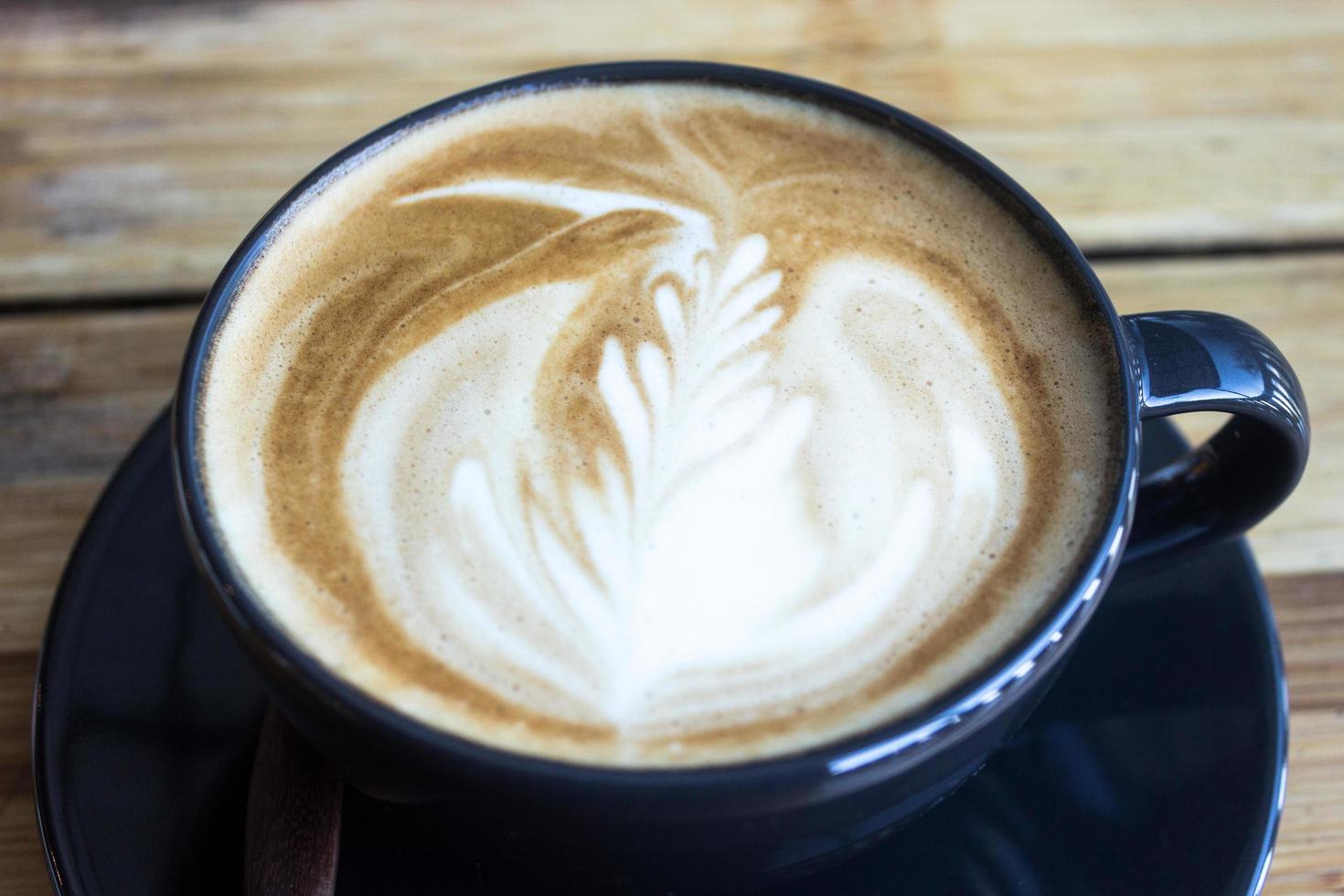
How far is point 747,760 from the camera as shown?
755 mm

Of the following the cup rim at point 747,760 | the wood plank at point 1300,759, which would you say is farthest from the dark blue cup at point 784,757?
the wood plank at point 1300,759

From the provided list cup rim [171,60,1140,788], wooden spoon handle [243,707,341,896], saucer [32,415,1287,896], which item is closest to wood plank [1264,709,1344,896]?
saucer [32,415,1287,896]

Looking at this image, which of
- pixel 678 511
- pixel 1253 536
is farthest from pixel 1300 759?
pixel 678 511

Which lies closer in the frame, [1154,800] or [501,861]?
[501,861]

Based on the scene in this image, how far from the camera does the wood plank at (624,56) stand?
159cm

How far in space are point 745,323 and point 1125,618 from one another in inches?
17.7

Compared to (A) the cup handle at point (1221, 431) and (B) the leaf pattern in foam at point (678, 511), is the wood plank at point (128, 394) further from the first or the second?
(B) the leaf pattern in foam at point (678, 511)

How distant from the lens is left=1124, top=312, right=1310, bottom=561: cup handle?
946mm

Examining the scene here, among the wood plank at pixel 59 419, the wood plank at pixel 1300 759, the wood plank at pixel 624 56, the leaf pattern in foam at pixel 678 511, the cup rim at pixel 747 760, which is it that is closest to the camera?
the cup rim at pixel 747 760

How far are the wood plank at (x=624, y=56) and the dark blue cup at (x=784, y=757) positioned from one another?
0.61 metres

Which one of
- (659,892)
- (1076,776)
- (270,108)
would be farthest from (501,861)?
(270,108)

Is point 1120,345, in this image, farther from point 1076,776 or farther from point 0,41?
point 0,41

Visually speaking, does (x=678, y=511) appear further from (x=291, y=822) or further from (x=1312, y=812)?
(x=1312, y=812)

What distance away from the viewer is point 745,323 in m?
1.05
